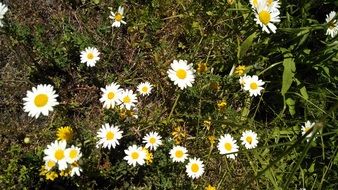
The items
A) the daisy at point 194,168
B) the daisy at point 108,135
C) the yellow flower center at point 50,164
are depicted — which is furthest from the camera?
the daisy at point 194,168

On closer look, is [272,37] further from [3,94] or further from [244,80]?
[3,94]

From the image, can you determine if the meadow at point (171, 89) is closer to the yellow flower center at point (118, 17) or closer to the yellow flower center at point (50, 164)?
the yellow flower center at point (118, 17)

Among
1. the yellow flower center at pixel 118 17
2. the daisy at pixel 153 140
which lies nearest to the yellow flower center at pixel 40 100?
the daisy at pixel 153 140

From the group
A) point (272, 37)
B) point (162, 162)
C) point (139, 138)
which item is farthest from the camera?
point (272, 37)

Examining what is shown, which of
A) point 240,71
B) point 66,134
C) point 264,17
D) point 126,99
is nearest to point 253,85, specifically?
point 240,71

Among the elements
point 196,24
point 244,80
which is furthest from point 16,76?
point 244,80

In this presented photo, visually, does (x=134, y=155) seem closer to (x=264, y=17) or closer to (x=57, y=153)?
(x=57, y=153)

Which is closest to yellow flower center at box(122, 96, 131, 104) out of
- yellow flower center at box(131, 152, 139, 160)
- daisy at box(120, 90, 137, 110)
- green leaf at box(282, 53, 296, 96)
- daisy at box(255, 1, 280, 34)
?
daisy at box(120, 90, 137, 110)
